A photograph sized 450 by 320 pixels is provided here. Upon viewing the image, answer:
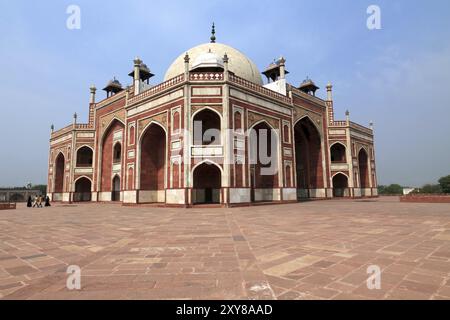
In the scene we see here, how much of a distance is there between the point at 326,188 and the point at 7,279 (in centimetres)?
2686

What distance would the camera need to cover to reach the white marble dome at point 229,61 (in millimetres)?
25297

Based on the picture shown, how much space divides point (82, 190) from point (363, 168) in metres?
33.4

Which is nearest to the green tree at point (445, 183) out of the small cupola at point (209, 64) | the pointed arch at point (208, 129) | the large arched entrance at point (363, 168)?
the large arched entrance at point (363, 168)

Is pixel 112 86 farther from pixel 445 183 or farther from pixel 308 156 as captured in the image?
pixel 445 183

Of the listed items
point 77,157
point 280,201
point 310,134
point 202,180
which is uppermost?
point 310,134

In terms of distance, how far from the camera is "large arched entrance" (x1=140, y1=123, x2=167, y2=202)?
20328mm

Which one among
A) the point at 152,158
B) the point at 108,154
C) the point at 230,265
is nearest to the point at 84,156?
the point at 108,154

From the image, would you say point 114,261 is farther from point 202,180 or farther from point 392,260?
point 202,180

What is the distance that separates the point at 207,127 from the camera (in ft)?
63.0

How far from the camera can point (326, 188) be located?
86.9 feet

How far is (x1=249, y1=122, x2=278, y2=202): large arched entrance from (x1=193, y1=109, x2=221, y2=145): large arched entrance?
8.66 ft

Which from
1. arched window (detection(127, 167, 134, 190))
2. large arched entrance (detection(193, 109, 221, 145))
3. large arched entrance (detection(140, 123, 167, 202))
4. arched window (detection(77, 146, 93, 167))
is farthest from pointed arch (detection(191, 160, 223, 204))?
arched window (detection(77, 146, 93, 167))

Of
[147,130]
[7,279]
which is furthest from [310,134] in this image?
[7,279]
